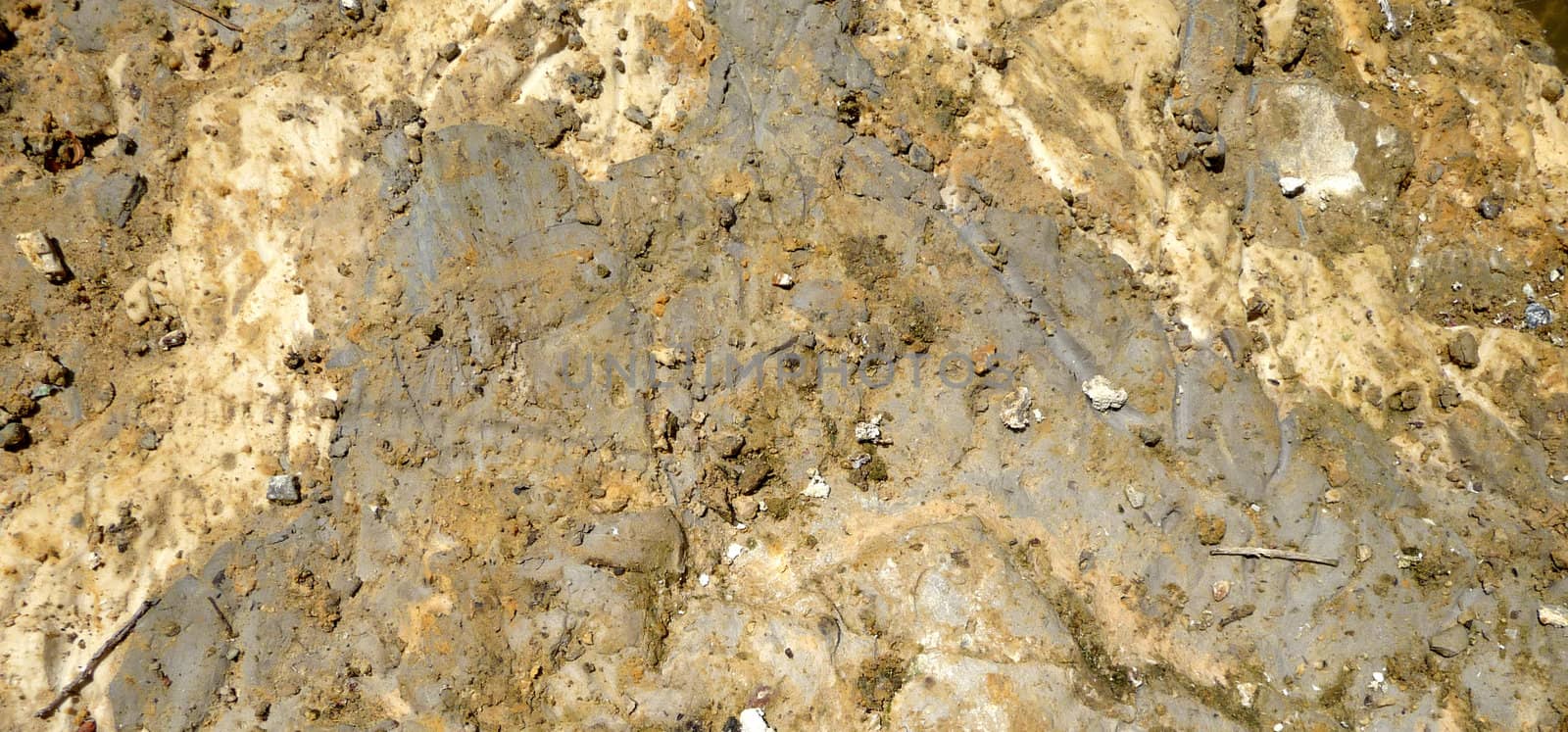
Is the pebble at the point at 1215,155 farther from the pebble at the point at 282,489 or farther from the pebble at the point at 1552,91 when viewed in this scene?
the pebble at the point at 282,489

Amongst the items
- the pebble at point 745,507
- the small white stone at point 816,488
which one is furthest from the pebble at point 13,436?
the small white stone at point 816,488

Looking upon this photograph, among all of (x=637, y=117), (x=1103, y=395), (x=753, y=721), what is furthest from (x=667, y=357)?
(x=1103, y=395)

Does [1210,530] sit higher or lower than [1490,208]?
lower

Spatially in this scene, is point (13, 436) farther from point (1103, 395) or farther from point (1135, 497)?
point (1135, 497)

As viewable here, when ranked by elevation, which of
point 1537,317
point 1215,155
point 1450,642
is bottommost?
point 1450,642

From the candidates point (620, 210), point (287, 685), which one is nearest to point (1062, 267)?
point (620, 210)

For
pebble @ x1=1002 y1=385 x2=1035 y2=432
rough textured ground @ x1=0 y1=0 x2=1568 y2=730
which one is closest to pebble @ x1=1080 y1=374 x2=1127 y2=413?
rough textured ground @ x1=0 y1=0 x2=1568 y2=730

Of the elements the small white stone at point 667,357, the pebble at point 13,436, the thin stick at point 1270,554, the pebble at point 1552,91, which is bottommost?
the thin stick at point 1270,554

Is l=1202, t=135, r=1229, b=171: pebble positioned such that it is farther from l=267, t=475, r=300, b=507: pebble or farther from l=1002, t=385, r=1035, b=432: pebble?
l=267, t=475, r=300, b=507: pebble
